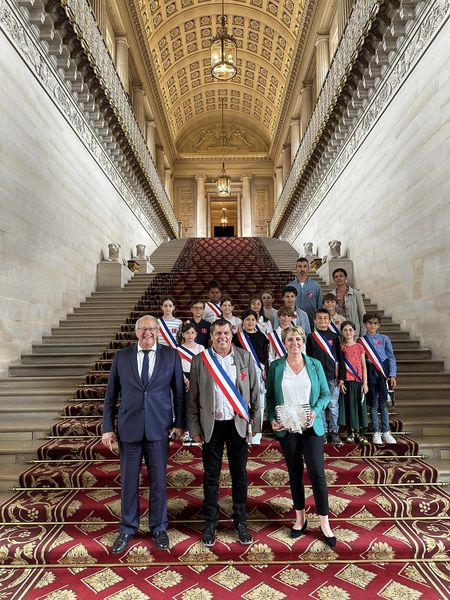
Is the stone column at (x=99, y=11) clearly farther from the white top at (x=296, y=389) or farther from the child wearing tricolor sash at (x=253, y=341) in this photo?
the white top at (x=296, y=389)

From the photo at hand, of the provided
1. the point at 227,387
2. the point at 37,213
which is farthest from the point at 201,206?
the point at 227,387

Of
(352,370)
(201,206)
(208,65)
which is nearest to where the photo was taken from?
(352,370)

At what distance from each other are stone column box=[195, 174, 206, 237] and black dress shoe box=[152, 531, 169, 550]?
26.6 meters

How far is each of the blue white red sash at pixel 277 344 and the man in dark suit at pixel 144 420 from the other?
5.33 ft

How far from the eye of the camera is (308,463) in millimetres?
3357

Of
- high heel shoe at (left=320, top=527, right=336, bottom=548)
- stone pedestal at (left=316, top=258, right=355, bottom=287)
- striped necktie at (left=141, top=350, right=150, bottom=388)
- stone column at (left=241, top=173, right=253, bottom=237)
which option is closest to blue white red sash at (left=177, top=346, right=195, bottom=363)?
striped necktie at (left=141, top=350, right=150, bottom=388)

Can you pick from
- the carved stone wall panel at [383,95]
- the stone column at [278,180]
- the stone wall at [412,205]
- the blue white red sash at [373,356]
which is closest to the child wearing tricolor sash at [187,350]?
the blue white red sash at [373,356]

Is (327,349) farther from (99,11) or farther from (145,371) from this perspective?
(99,11)

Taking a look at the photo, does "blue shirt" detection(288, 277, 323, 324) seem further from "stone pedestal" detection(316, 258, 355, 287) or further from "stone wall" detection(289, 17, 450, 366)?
"stone pedestal" detection(316, 258, 355, 287)

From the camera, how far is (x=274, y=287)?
1097 centimetres

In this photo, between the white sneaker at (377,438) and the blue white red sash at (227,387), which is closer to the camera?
the blue white red sash at (227,387)

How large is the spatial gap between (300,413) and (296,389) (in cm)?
18

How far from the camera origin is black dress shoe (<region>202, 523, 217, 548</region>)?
334 cm

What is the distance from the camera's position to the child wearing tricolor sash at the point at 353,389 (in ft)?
15.6
